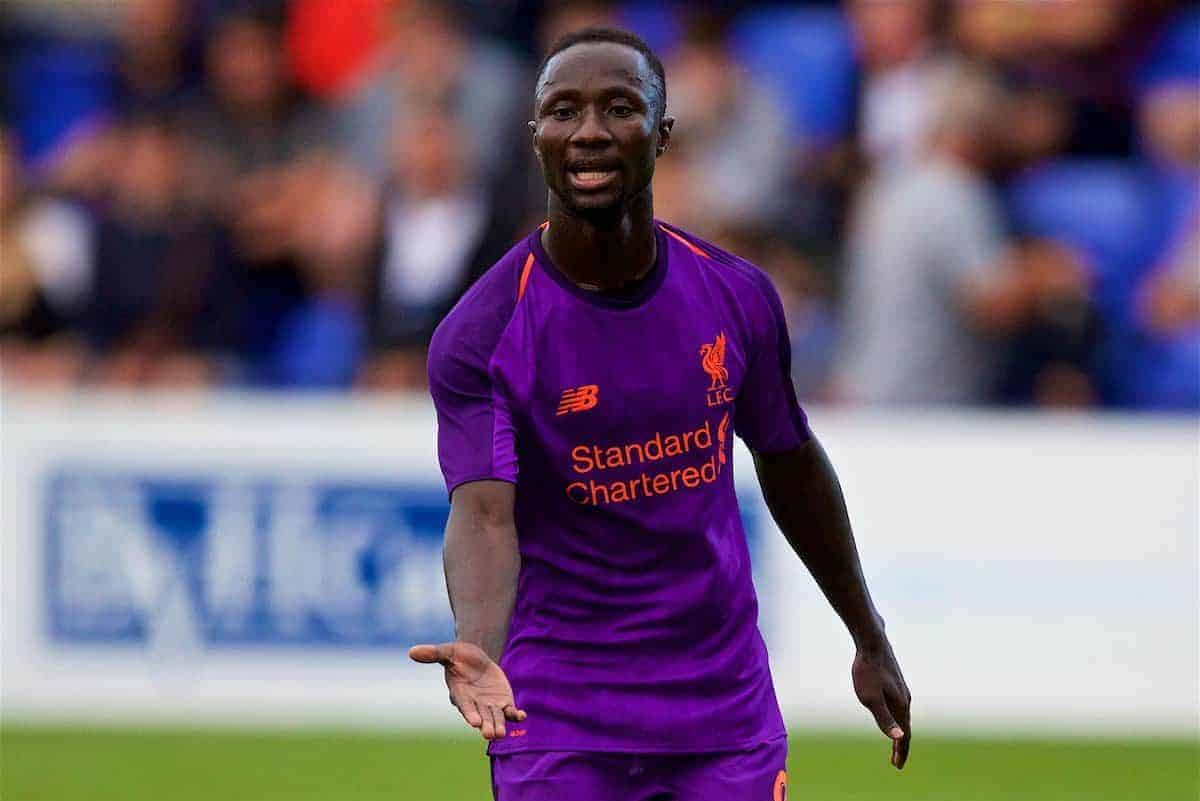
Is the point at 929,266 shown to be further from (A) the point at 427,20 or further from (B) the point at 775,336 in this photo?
(B) the point at 775,336

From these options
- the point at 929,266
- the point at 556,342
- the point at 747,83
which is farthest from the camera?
the point at 747,83

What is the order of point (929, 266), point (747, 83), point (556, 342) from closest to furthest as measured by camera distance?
point (556, 342)
point (929, 266)
point (747, 83)

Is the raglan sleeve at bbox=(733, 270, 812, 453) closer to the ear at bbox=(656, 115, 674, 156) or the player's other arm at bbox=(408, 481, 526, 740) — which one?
the ear at bbox=(656, 115, 674, 156)

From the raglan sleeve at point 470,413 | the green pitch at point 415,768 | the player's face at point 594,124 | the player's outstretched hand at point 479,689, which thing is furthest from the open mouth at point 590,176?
the green pitch at point 415,768

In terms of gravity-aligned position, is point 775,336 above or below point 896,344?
below

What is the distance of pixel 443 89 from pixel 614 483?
736cm

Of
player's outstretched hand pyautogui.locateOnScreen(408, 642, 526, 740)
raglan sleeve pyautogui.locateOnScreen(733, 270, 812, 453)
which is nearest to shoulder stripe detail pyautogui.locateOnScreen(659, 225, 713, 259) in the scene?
raglan sleeve pyautogui.locateOnScreen(733, 270, 812, 453)

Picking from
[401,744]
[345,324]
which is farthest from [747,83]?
[401,744]

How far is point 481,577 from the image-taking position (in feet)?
14.0

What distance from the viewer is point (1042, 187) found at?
11312 millimetres

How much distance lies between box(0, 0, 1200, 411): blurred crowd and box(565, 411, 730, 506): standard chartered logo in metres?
6.16

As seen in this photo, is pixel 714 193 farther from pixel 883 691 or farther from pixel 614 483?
pixel 614 483

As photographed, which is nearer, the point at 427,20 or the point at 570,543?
the point at 570,543

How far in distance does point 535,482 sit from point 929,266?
21.9 feet
